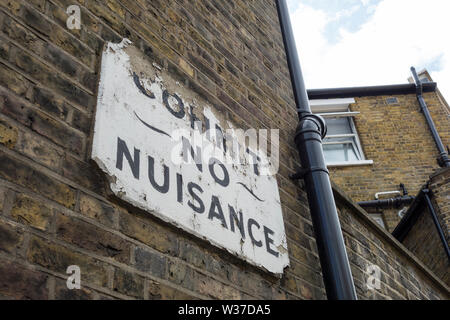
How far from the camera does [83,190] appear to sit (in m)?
1.59

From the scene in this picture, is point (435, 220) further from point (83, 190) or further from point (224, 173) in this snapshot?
point (83, 190)

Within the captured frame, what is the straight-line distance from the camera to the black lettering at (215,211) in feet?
6.66

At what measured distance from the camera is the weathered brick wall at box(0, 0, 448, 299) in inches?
54.5

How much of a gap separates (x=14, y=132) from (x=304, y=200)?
1824 millimetres

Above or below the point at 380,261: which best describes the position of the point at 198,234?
below

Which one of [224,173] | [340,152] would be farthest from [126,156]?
[340,152]

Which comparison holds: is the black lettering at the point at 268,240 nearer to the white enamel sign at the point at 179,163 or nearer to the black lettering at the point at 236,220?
the white enamel sign at the point at 179,163

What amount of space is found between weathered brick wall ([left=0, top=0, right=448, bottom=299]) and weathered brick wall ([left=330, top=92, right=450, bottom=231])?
734 cm

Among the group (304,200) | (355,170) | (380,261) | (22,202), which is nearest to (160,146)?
(22,202)

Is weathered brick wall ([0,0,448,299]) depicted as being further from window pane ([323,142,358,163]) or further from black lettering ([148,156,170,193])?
window pane ([323,142,358,163])

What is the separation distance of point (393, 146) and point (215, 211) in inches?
349

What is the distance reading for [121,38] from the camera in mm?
2133

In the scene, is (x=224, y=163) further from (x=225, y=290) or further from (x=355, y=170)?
(x=355, y=170)

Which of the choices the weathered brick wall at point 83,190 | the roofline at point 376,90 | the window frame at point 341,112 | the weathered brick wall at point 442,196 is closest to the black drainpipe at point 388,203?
the window frame at point 341,112
